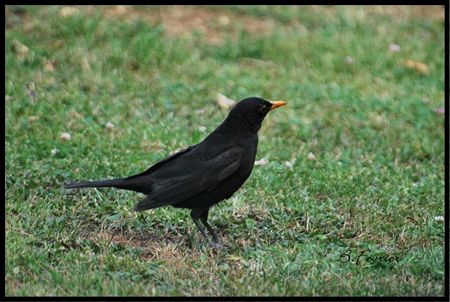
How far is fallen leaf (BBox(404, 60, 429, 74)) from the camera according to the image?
984 cm

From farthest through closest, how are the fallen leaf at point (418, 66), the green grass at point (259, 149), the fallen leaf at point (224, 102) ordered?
the fallen leaf at point (418, 66) < the fallen leaf at point (224, 102) < the green grass at point (259, 149)

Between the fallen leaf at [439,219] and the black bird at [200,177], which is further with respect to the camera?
the fallen leaf at [439,219]

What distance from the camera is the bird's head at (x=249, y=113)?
632 cm

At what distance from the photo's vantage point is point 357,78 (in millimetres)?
9641

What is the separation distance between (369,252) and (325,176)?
4.51ft

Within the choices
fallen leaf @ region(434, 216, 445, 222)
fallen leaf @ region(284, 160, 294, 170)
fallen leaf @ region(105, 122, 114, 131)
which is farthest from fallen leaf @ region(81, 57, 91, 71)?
fallen leaf @ region(434, 216, 445, 222)

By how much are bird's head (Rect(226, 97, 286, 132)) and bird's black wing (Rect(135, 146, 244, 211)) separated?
28cm

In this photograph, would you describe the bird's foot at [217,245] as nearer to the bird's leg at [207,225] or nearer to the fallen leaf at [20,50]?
the bird's leg at [207,225]

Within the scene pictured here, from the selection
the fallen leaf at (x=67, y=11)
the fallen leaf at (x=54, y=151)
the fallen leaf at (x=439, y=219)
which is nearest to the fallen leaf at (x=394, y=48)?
the fallen leaf at (x=67, y=11)

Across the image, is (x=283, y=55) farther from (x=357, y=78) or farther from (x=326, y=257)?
(x=326, y=257)

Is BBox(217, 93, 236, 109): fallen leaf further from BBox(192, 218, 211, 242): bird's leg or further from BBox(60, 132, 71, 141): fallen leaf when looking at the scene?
BBox(192, 218, 211, 242): bird's leg

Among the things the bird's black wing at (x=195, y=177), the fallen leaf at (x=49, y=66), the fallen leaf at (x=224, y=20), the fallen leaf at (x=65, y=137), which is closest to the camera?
the bird's black wing at (x=195, y=177)

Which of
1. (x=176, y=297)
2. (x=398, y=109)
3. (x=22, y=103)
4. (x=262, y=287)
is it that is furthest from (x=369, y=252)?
(x=22, y=103)

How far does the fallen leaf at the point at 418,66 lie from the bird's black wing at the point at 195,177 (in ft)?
14.1
